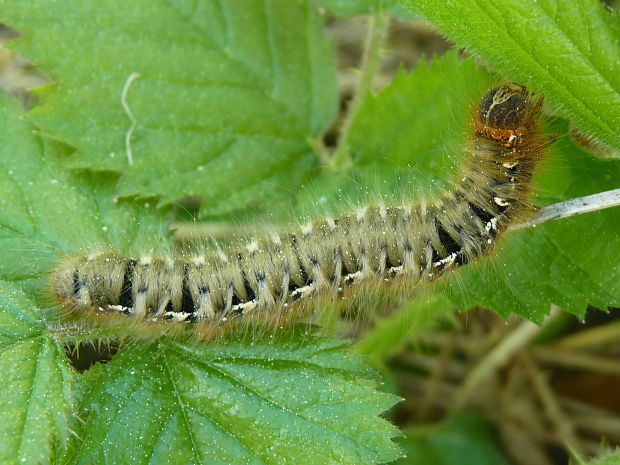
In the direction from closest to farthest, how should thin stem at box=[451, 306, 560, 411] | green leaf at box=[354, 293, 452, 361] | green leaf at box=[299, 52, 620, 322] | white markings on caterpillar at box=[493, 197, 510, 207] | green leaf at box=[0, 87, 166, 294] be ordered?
white markings on caterpillar at box=[493, 197, 510, 207]
green leaf at box=[299, 52, 620, 322]
green leaf at box=[0, 87, 166, 294]
green leaf at box=[354, 293, 452, 361]
thin stem at box=[451, 306, 560, 411]

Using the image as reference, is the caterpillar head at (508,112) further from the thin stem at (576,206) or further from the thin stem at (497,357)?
the thin stem at (497,357)

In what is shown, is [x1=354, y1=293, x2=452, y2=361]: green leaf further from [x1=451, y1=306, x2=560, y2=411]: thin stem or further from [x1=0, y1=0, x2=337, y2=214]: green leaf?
[x1=0, y1=0, x2=337, y2=214]: green leaf

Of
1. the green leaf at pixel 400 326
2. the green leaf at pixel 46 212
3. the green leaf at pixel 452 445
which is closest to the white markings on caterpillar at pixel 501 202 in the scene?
the green leaf at pixel 400 326

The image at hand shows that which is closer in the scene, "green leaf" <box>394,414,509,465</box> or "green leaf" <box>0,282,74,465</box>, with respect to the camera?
"green leaf" <box>0,282,74,465</box>

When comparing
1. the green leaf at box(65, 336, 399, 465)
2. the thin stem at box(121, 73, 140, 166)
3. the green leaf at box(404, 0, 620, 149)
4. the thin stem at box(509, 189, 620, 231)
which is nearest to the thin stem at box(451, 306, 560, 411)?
the thin stem at box(509, 189, 620, 231)

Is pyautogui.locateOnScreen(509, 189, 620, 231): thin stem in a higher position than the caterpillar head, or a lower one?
lower

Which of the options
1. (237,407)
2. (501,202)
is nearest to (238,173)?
(237,407)

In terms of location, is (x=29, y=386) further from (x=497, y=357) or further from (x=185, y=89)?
(x=497, y=357)
